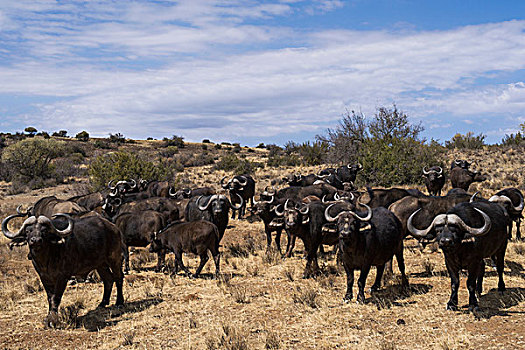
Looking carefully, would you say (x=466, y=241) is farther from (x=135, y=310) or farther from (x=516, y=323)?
(x=135, y=310)

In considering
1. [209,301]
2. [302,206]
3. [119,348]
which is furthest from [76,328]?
[302,206]

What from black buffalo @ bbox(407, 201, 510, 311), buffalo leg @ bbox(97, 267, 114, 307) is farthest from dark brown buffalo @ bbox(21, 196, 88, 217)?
black buffalo @ bbox(407, 201, 510, 311)

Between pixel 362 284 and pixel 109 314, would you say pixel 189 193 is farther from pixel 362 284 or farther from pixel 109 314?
pixel 362 284

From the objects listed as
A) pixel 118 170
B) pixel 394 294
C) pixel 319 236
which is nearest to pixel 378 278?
pixel 394 294

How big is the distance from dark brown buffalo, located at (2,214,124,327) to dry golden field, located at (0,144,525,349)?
1.99ft

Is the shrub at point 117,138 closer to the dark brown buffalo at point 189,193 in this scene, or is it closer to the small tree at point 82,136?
the small tree at point 82,136

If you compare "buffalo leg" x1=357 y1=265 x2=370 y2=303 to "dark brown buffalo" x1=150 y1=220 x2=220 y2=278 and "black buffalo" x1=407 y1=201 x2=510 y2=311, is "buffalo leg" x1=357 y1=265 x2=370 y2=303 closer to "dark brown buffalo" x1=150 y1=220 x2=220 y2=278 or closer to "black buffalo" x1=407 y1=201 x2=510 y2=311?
"black buffalo" x1=407 y1=201 x2=510 y2=311

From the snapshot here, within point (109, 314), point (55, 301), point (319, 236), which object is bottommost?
point (109, 314)

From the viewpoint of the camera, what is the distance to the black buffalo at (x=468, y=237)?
25.0 feet

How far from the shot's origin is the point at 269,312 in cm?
877

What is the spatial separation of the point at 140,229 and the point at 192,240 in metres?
1.98

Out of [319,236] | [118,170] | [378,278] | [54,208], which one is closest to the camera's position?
[378,278]

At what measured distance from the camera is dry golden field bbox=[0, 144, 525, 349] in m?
7.22

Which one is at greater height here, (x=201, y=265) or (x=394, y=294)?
(x=201, y=265)
